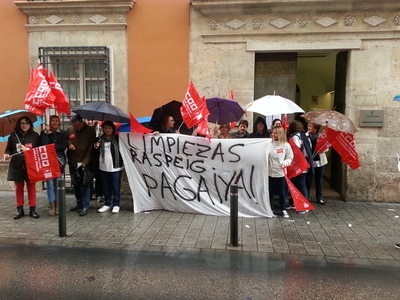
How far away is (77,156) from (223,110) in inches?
123

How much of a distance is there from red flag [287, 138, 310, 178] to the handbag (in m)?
3.92

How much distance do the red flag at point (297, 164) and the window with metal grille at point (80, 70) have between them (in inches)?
179

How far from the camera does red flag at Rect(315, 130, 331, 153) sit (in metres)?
6.84

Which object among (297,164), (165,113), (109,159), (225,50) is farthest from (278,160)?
(109,159)

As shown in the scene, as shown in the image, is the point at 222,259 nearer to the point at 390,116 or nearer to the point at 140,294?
the point at 140,294

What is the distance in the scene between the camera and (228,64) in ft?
24.9

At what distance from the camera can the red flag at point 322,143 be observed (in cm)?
684

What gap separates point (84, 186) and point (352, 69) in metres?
6.31

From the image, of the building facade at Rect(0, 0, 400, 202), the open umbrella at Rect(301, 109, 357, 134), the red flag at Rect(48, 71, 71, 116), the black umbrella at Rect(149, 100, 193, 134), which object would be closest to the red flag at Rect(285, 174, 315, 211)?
the open umbrella at Rect(301, 109, 357, 134)

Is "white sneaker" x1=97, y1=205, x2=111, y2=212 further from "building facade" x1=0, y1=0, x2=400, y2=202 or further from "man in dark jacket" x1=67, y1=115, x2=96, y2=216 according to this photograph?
"building facade" x1=0, y1=0, x2=400, y2=202

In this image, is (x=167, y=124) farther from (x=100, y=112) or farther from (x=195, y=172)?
(x=100, y=112)

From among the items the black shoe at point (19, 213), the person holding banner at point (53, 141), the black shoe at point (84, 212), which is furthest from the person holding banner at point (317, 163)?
the black shoe at point (19, 213)

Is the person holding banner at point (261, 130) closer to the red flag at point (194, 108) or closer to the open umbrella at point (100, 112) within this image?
the red flag at point (194, 108)

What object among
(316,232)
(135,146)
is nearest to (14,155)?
(135,146)
